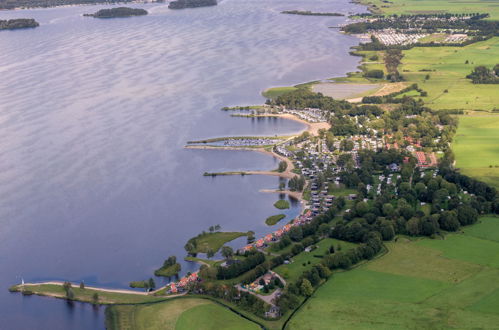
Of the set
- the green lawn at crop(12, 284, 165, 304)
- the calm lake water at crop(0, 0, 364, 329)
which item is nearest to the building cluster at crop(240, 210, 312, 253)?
the calm lake water at crop(0, 0, 364, 329)

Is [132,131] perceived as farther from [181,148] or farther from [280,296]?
[280,296]

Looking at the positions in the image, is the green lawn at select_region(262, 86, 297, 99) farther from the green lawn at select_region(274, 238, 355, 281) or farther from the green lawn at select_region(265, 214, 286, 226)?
the green lawn at select_region(274, 238, 355, 281)

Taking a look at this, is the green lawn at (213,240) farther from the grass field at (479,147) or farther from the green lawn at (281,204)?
the grass field at (479,147)

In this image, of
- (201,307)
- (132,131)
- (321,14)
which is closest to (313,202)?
(201,307)

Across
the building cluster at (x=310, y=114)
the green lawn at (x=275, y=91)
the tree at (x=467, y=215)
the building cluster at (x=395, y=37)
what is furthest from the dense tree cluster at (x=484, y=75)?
the tree at (x=467, y=215)

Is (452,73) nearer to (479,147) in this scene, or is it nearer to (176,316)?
(479,147)
